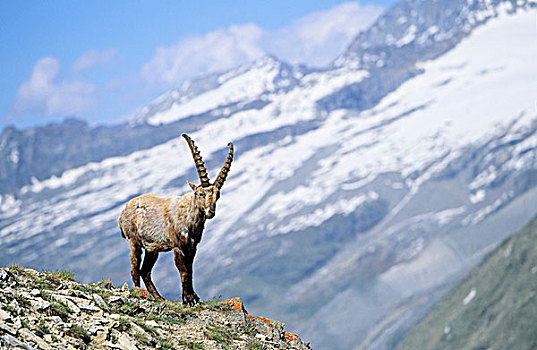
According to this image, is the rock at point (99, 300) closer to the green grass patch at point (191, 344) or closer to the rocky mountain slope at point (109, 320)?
the rocky mountain slope at point (109, 320)

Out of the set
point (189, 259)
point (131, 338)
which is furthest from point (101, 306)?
point (189, 259)

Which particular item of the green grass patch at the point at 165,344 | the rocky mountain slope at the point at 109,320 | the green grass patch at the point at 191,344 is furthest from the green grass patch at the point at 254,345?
the green grass patch at the point at 165,344

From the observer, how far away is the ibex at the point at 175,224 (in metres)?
26.6

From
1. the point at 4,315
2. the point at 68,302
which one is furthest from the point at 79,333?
the point at 68,302

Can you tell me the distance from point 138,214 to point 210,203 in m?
4.04

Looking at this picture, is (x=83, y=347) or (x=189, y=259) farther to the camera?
(x=189, y=259)

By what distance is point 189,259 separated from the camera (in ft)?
88.8

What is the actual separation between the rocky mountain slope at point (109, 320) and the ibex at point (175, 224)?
1.89 meters

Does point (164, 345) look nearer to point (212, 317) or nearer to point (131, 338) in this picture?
point (131, 338)

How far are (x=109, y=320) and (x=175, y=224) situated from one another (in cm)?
712

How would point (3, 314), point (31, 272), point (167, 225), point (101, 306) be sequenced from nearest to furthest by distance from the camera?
point (3, 314) < point (101, 306) < point (31, 272) < point (167, 225)

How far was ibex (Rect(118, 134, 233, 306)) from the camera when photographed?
26.6 m

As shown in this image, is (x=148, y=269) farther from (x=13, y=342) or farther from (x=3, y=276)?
(x=13, y=342)

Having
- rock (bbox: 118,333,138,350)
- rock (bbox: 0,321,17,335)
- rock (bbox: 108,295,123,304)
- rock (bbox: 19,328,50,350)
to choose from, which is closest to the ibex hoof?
rock (bbox: 108,295,123,304)
